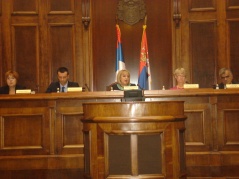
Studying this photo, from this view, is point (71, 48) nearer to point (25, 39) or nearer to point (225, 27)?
point (25, 39)

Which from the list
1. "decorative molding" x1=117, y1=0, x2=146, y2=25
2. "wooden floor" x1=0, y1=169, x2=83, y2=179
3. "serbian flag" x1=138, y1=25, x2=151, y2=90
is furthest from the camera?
"decorative molding" x1=117, y1=0, x2=146, y2=25

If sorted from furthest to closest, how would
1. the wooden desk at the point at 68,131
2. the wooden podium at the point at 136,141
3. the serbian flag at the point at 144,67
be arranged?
1. the serbian flag at the point at 144,67
2. the wooden desk at the point at 68,131
3. the wooden podium at the point at 136,141

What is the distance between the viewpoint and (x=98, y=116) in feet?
12.5

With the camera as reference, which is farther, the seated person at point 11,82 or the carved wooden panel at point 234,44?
the carved wooden panel at point 234,44

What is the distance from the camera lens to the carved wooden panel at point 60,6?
7.42 m

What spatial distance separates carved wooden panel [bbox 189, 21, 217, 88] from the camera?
7.32 m

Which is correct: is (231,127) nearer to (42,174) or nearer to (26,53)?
(42,174)

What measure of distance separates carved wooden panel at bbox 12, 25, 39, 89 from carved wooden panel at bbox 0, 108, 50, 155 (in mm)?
2459

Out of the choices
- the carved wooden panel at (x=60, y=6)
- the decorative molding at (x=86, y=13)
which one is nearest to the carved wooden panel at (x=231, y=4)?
the decorative molding at (x=86, y=13)

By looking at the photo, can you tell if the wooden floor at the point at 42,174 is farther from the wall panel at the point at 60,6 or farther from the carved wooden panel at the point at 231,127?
the wall panel at the point at 60,6

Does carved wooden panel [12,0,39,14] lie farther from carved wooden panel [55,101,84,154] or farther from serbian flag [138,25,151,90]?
carved wooden panel [55,101,84,154]

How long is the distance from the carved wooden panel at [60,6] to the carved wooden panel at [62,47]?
0.88ft

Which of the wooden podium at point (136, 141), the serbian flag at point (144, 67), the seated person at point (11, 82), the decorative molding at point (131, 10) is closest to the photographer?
the wooden podium at point (136, 141)

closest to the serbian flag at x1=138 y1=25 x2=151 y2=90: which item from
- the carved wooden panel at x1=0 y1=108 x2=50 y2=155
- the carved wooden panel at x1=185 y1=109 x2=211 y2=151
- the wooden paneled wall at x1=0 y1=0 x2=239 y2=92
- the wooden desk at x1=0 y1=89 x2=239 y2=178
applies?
the wooden paneled wall at x1=0 y1=0 x2=239 y2=92
